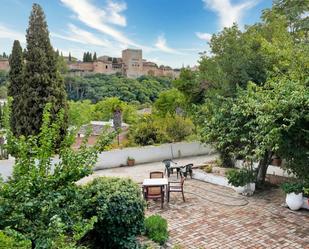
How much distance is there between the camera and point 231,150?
1336 cm

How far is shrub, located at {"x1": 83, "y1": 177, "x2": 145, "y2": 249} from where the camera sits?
690 cm

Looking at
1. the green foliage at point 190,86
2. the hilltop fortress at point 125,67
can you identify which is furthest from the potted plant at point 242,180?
the hilltop fortress at point 125,67

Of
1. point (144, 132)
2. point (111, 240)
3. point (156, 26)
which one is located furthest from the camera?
point (156, 26)

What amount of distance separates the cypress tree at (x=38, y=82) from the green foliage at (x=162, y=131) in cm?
452

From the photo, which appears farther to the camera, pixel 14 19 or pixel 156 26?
pixel 156 26

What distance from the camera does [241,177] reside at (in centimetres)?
1184

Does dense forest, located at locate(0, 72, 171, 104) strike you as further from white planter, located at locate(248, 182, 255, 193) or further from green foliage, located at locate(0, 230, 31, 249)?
green foliage, located at locate(0, 230, 31, 249)

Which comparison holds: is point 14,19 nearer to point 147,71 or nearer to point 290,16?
point 290,16

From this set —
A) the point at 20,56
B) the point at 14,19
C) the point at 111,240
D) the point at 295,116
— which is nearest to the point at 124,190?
the point at 111,240

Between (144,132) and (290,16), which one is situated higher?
(290,16)

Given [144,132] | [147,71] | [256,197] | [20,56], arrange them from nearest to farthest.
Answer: [256,197], [144,132], [20,56], [147,71]

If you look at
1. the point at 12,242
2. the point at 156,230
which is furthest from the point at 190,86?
the point at 12,242

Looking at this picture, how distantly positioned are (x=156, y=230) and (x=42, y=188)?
3673mm

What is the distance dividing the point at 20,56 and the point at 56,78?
5.43m
